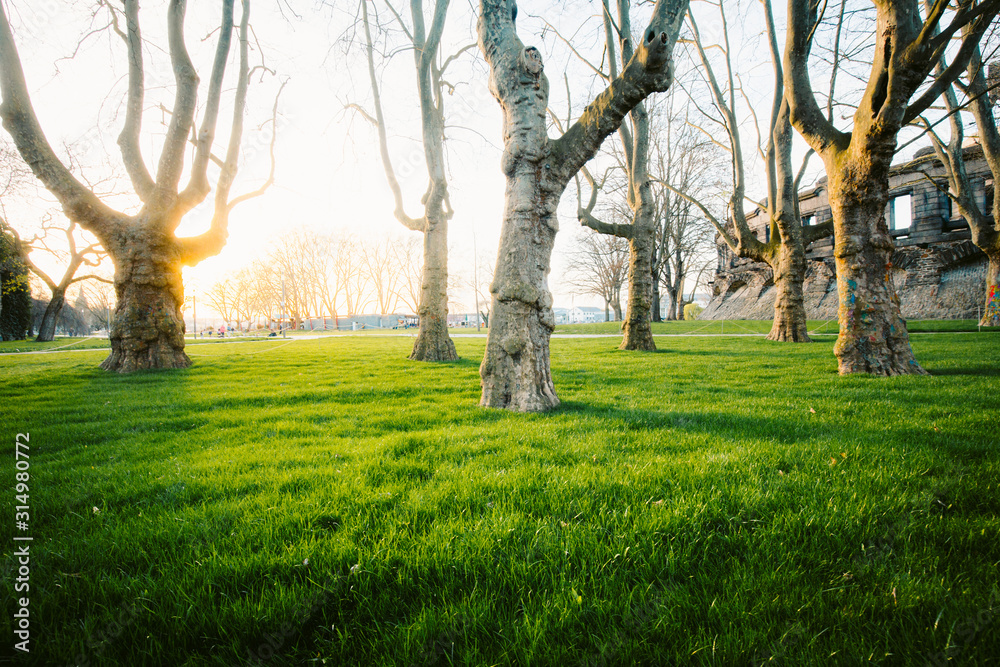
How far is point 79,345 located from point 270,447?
22.7 metres

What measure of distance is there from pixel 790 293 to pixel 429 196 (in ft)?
40.4

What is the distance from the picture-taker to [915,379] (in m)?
5.84

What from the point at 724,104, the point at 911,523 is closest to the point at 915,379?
the point at 911,523

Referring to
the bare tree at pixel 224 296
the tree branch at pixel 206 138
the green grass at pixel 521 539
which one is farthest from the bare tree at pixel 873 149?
the bare tree at pixel 224 296

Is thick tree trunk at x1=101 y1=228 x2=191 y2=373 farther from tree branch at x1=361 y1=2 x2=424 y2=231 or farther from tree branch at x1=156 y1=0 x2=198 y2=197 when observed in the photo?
tree branch at x1=361 y1=2 x2=424 y2=231

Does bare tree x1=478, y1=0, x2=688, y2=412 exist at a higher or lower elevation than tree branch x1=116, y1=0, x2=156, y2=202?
lower

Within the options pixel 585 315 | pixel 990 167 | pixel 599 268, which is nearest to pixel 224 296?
pixel 599 268

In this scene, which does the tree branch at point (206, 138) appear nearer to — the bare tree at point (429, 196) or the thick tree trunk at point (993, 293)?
the bare tree at point (429, 196)

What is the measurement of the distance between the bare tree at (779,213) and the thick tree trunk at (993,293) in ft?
24.5

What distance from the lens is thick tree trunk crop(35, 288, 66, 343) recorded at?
24.4m

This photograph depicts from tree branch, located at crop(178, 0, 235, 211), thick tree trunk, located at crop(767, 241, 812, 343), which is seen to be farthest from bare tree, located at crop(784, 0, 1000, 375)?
tree branch, located at crop(178, 0, 235, 211)

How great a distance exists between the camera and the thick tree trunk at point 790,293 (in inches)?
489

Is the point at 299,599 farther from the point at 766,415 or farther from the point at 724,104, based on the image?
the point at 724,104

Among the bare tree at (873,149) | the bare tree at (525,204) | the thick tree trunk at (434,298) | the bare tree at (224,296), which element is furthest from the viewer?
the bare tree at (224,296)
